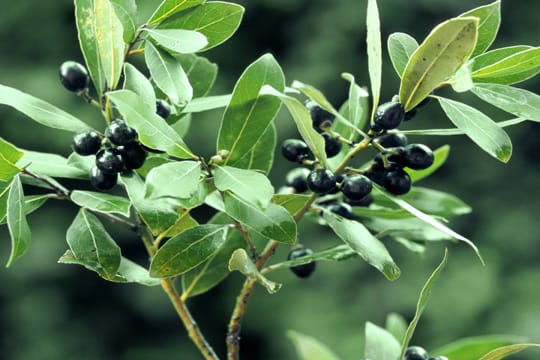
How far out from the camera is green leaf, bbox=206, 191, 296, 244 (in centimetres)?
85

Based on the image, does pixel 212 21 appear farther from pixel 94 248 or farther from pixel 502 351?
pixel 502 351

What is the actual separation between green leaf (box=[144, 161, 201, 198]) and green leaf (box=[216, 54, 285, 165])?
0.33ft

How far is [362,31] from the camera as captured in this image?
4840 mm

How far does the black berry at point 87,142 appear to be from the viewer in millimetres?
878

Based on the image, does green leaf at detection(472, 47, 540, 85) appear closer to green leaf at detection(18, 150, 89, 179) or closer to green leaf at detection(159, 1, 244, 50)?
green leaf at detection(159, 1, 244, 50)

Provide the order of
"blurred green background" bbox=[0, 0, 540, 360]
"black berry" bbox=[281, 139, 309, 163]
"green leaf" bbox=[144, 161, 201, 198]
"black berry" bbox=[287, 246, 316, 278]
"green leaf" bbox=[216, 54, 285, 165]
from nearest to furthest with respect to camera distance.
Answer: "green leaf" bbox=[144, 161, 201, 198] < "green leaf" bbox=[216, 54, 285, 165] < "black berry" bbox=[281, 139, 309, 163] < "black berry" bbox=[287, 246, 316, 278] < "blurred green background" bbox=[0, 0, 540, 360]

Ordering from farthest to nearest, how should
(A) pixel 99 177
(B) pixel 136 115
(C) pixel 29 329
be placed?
(C) pixel 29 329 < (A) pixel 99 177 < (B) pixel 136 115

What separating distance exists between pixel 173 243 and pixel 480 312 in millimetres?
3474

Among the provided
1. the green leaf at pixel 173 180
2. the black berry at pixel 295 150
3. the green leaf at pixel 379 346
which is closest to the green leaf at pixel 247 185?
the green leaf at pixel 173 180

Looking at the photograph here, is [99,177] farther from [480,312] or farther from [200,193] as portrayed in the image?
[480,312]

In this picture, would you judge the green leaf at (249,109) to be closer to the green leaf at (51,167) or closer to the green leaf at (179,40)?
the green leaf at (179,40)

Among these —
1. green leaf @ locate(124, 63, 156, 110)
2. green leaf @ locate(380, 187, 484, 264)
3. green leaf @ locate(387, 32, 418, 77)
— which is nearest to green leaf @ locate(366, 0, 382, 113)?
green leaf @ locate(387, 32, 418, 77)

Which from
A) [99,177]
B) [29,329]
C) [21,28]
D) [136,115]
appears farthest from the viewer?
[21,28]

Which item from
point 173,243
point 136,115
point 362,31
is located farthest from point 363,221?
point 362,31
